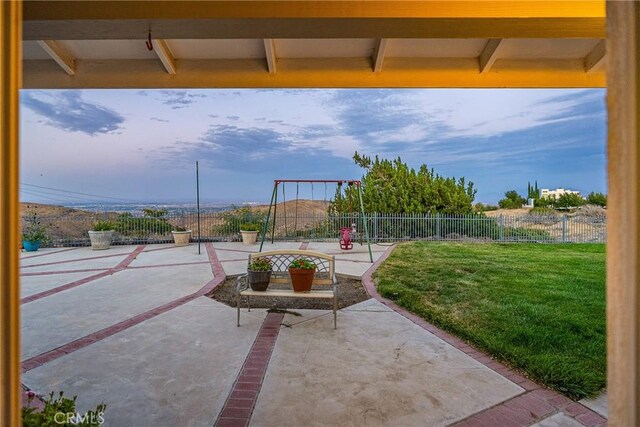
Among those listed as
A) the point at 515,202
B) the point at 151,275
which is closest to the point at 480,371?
the point at 151,275

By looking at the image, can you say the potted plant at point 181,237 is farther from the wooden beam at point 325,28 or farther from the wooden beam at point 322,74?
the wooden beam at point 325,28

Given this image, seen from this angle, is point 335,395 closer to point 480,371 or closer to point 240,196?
point 480,371

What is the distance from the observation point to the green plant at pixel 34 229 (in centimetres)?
1155

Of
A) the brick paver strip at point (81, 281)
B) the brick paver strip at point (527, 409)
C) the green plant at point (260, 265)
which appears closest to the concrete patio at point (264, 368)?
the brick paver strip at point (527, 409)

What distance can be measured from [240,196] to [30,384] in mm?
13957

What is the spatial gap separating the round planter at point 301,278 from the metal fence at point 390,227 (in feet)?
29.6

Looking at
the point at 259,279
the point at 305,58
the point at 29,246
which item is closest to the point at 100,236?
the point at 29,246

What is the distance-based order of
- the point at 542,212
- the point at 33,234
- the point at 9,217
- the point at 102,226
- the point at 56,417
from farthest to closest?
the point at 542,212 < the point at 102,226 < the point at 33,234 < the point at 56,417 < the point at 9,217

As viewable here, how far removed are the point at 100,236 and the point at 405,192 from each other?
11.9m

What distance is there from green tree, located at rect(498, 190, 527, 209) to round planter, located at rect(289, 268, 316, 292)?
2131 centimetres

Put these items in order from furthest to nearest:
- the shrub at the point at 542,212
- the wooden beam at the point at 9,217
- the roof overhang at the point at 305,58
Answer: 1. the shrub at the point at 542,212
2. the roof overhang at the point at 305,58
3. the wooden beam at the point at 9,217

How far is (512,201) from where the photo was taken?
74.3ft

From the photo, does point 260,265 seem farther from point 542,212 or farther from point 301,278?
point 542,212

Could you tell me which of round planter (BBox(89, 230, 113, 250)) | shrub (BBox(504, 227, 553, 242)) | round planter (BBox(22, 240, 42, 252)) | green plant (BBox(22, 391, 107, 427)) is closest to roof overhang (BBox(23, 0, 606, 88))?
green plant (BBox(22, 391, 107, 427))
